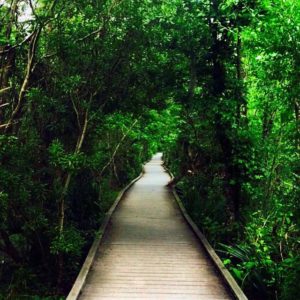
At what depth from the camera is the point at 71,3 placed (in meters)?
7.77

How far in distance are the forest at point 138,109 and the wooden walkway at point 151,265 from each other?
0.61 m

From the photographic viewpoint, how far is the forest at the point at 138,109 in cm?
684

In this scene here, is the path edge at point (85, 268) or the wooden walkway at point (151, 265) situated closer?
the path edge at point (85, 268)

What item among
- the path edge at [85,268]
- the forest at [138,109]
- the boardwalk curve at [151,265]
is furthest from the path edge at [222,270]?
the path edge at [85,268]

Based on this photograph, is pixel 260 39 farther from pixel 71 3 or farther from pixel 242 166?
pixel 242 166

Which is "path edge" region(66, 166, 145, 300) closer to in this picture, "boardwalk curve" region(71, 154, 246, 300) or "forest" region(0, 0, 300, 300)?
"boardwalk curve" region(71, 154, 246, 300)

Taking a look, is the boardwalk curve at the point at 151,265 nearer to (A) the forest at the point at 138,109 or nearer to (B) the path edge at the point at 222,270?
(B) the path edge at the point at 222,270

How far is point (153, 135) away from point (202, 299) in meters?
16.3

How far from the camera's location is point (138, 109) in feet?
36.6

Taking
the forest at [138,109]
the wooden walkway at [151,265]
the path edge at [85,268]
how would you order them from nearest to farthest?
1. the path edge at [85,268]
2. the wooden walkway at [151,265]
3. the forest at [138,109]

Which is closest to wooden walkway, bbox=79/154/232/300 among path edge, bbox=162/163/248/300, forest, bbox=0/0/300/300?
path edge, bbox=162/163/248/300

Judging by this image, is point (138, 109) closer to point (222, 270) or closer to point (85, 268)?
point (85, 268)

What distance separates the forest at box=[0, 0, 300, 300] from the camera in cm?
684

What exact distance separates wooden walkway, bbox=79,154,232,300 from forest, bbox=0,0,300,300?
615 mm
